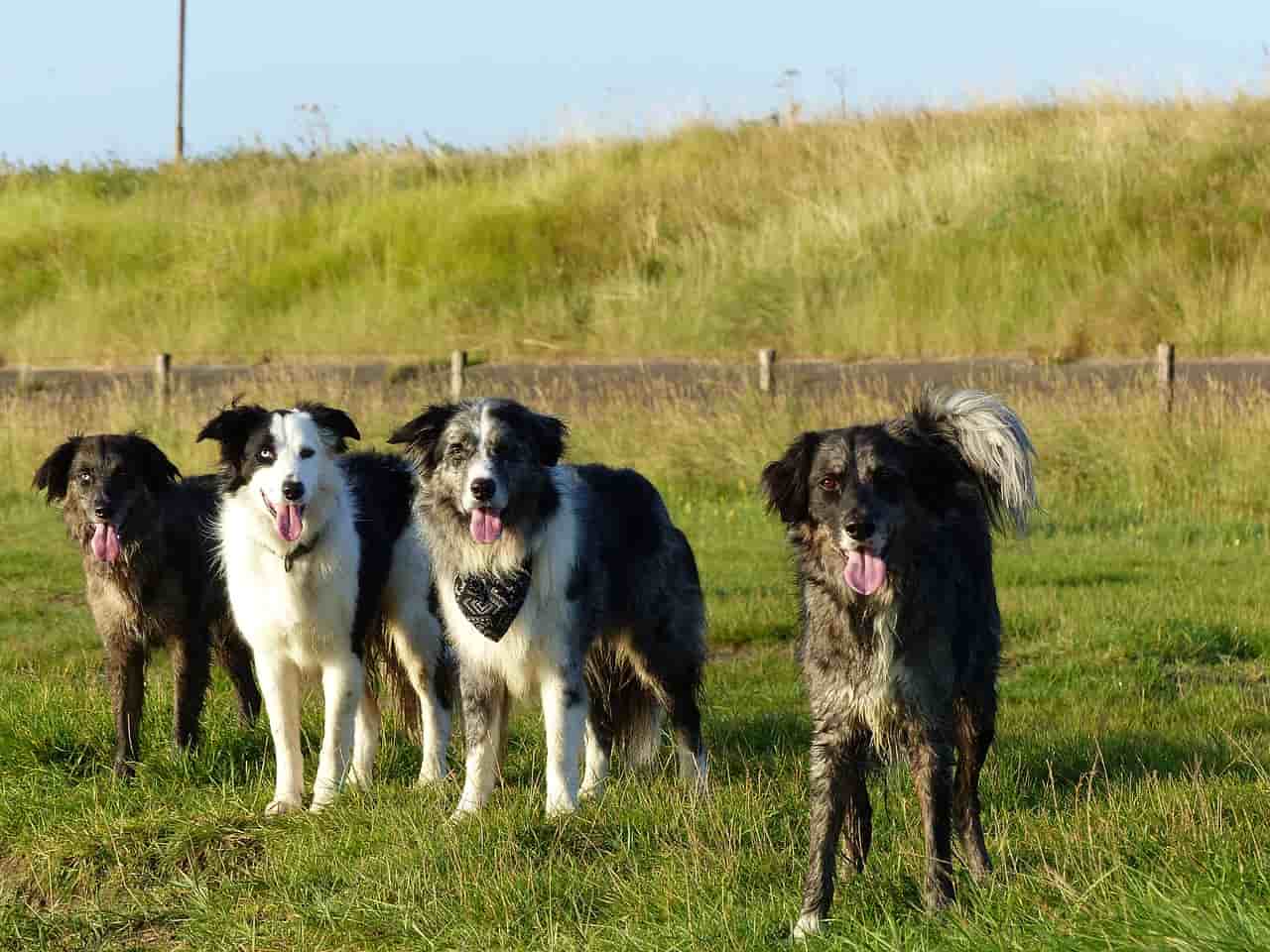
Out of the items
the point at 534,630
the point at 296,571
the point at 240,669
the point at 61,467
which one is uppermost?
the point at 61,467

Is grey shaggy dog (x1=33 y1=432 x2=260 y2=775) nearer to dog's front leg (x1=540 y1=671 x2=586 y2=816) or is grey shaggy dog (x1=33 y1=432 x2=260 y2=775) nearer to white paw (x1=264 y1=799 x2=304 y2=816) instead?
white paw (x1=264 y1=799 x2=304 y2=816)

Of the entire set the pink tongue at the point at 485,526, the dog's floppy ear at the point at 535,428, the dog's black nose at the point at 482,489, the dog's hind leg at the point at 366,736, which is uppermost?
the dog's floppy ear at the point at 535,428

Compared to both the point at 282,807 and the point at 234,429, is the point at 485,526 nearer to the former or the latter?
the point at 234,429

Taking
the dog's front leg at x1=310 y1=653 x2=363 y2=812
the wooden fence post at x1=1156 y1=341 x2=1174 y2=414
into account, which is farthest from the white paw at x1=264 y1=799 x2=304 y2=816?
the wooden fence post at x1=1156 y1=341 x2=1174 y2=414

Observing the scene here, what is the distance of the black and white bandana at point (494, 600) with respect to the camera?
7539 mm

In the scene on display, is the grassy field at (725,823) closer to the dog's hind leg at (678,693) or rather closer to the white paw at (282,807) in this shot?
the white paw at (282,807)

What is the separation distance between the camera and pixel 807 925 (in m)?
5.87

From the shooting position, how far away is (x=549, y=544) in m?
7.71

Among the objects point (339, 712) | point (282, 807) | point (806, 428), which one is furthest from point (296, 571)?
point (806, 428)

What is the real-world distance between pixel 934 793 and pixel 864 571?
2.63 ft

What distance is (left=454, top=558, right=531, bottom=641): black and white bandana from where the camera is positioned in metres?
7.54

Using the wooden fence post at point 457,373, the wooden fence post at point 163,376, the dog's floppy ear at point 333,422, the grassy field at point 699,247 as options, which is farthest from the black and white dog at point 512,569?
the grassy field at point 699,247

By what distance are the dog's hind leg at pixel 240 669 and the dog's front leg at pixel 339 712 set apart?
127 centimetres

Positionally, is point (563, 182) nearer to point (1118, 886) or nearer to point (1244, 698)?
point (1244, 698)
